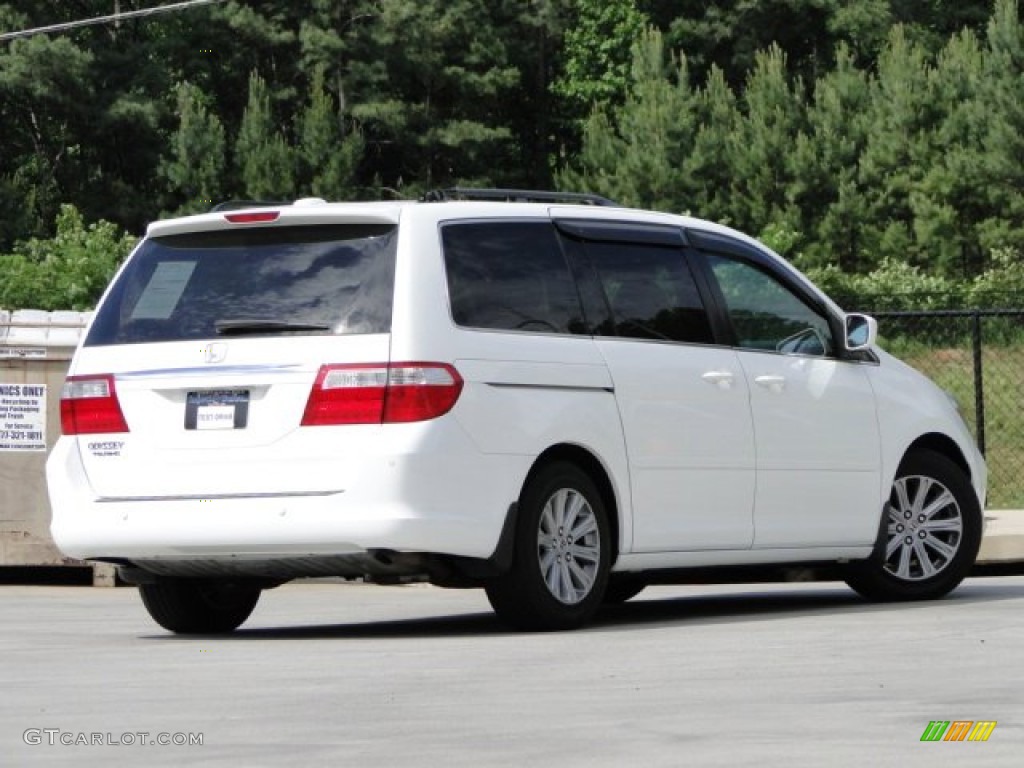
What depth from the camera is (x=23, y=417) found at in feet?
56.9

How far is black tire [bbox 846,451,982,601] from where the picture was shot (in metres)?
13.1

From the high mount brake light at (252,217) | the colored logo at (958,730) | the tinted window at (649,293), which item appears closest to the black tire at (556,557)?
the tinted window at (649,293)

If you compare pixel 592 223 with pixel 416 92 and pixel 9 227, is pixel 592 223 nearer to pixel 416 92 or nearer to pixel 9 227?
pixel 9 227

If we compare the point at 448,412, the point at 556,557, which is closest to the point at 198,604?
the point at 556,557

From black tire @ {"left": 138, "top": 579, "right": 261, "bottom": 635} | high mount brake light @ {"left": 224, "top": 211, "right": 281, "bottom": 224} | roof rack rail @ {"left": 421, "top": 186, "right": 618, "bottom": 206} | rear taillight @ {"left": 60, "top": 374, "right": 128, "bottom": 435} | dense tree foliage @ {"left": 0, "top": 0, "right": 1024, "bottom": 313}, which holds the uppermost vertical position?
dense tree foliage @ {"left": 0, "top": 0, "right": 1024, "bottom": 313}

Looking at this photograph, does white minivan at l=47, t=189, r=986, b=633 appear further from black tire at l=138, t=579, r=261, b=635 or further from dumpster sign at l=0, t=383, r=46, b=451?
dumpster sign at l=0, t=383, r=46, b=451

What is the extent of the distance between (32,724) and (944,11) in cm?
6768

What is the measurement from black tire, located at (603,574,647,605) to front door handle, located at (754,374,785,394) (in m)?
1.31

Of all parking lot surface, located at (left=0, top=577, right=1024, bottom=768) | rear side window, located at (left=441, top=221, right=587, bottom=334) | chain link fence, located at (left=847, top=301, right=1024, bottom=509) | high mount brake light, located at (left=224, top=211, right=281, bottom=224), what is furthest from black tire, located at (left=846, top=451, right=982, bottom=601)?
chain link fence, located at (left=847, top=301, right=1024, bottom=509)

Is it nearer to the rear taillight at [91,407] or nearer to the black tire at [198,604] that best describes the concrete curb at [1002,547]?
the black tire at [198,604]

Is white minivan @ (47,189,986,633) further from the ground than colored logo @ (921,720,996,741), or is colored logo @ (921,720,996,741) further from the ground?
white minivan @ (47,189,986,633)

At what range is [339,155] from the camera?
64000 mm

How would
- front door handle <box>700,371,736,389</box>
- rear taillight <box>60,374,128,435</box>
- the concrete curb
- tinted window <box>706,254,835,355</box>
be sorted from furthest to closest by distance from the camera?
the concrete curb → tinted window <box>706,254,835,355</box> → front door handle <box>700,371,736,389</box> → rear taillight <box>60,374,128,435</box>

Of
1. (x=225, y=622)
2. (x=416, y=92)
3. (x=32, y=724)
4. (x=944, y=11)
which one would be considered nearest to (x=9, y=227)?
(x=416, y=92)
